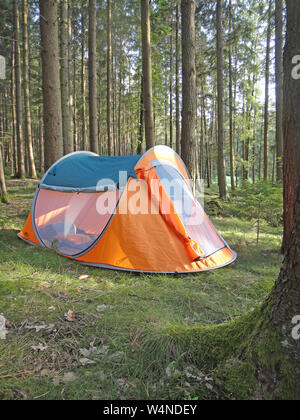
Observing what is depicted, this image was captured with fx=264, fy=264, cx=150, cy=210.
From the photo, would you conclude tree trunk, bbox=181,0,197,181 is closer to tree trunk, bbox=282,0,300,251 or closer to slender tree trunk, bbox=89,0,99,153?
tree trunk, bbox=282,0,300,251

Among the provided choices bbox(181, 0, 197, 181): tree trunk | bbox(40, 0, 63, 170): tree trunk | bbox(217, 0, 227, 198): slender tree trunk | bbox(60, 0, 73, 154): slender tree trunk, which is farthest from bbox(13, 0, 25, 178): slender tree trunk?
bbox(181, 0, 197, 181): tree trunk

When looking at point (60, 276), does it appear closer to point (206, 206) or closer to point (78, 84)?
point (206, 206)

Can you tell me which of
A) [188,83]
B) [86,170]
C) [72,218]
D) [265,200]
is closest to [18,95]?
[188,83]

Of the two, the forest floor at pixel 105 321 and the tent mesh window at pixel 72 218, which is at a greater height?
Result: the tent mesh window at pixel 72 218

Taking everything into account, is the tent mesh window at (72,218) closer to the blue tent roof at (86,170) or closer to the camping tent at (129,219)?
the camping tent at (129,219)

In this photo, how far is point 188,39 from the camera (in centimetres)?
642

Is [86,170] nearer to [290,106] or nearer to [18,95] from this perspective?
[290,106]

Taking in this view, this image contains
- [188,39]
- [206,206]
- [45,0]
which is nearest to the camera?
[45,0]

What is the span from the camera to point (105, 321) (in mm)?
2447

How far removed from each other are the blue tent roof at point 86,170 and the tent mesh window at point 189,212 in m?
0.60

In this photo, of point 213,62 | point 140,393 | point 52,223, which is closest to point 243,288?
point 140,393

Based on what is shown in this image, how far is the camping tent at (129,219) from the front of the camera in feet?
13.4

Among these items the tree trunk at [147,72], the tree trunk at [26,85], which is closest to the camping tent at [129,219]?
the tree trunk at [147,72]

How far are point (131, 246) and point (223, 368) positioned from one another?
261 cm
